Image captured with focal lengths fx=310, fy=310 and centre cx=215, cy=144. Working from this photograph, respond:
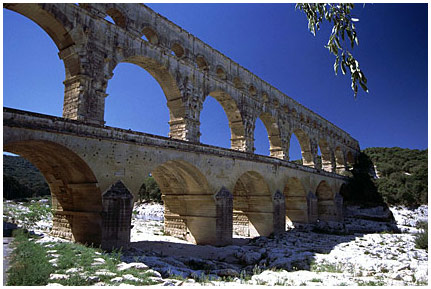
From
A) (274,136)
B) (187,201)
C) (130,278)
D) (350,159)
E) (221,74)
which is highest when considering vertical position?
(221,74)

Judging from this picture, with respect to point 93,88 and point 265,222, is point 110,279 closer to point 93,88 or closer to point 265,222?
point 93,88

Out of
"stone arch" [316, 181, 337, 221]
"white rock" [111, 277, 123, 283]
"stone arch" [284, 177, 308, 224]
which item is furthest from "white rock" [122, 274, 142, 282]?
Answer: "stone arch" [316, 181, 337, 221]

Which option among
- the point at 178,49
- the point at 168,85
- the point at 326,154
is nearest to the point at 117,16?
the point at 178,49

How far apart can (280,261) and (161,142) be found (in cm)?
632

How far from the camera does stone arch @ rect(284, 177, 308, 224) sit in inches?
874

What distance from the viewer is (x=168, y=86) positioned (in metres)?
16.1

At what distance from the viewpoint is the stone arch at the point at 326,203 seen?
2684 cm

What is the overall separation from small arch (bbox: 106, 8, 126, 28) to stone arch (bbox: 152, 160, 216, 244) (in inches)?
260

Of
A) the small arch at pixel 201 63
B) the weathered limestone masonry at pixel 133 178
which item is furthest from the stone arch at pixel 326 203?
the small arch at pixel 201 63

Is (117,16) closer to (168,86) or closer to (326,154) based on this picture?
(168,86)

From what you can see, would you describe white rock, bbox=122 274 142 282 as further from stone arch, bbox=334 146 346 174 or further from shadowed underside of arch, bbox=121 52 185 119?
stone arch, bbox=334 146 346 174

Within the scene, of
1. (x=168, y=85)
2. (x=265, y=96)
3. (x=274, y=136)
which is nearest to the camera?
(x=168, y=85)

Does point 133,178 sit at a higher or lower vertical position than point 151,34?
lower

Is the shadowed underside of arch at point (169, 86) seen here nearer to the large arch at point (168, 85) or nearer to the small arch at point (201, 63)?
the large arch at point (168, 85)
